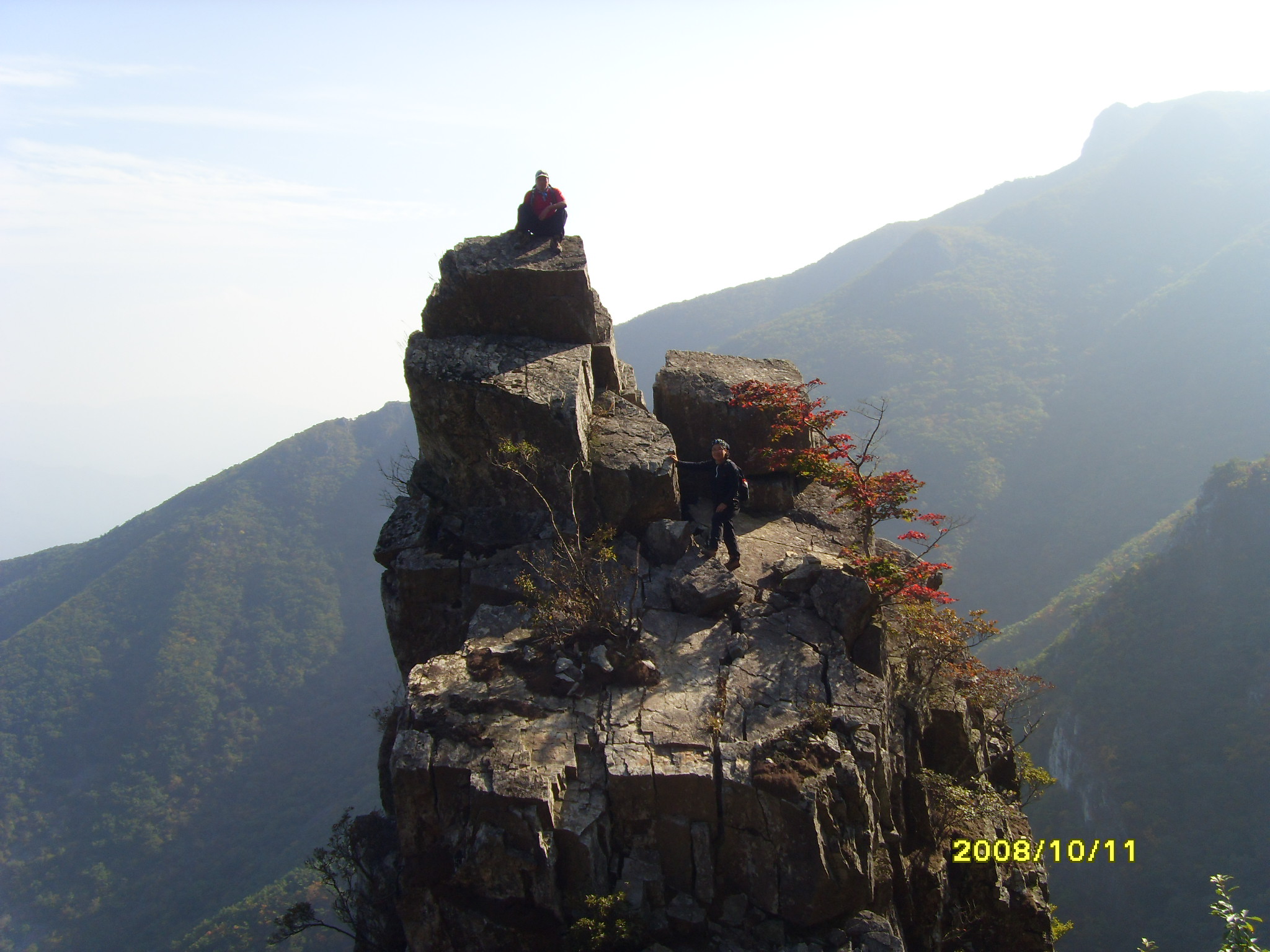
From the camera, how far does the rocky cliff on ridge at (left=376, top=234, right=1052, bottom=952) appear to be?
7.89m

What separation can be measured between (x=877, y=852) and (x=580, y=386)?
25.2 ft

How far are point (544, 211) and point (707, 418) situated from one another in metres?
4.90

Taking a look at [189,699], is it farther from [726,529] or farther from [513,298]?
[726,529]

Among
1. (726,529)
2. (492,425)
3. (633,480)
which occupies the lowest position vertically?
(726,529)

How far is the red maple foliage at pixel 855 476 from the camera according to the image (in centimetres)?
1024

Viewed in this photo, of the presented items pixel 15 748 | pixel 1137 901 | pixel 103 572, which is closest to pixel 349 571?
pixel 103 572

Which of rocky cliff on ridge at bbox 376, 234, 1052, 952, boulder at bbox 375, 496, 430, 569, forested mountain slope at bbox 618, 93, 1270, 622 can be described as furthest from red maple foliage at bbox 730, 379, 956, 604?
forested mountain slope at bbox 618, 93, 1270, 622

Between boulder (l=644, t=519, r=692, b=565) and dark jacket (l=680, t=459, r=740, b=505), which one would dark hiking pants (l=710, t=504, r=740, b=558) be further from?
Result: boulder (l=644, t=519, r=692, b=565)

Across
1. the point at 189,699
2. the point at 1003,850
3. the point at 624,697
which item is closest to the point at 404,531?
the point at 624,697

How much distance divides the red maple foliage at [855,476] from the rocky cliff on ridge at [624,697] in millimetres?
458

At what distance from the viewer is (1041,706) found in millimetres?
56344

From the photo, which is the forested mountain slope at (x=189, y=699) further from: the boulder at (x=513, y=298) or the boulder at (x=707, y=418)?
the boulder at (x=513, y=298)

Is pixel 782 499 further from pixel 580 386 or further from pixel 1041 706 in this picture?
pixel 1041 706

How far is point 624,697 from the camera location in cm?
913
